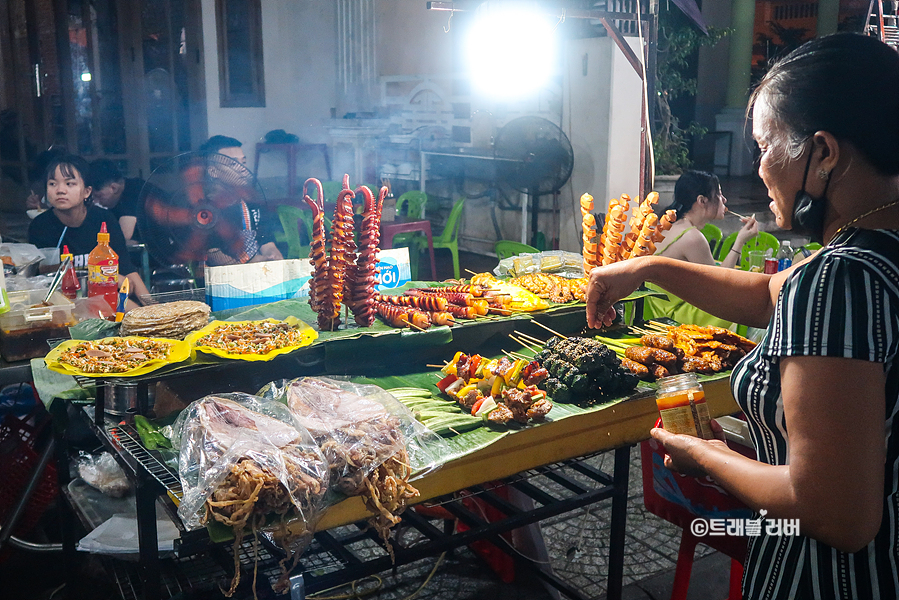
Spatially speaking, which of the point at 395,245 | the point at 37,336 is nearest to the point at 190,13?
the point at 395,245

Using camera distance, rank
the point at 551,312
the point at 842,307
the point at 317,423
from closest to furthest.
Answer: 1. the point at 842,307
2. the point at 317,423
3. the point at 551,312

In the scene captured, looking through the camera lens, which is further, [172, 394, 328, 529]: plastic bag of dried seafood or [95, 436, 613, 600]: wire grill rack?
[95, 436, 613, 600]: wire grill rack

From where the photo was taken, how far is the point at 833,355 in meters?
1.19

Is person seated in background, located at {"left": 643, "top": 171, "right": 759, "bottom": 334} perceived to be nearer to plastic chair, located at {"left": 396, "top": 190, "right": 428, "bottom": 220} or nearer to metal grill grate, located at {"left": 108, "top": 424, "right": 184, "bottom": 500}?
metal grill grate, located at {"left": 108, "top": 424, "right": 184, "bottom": 500}

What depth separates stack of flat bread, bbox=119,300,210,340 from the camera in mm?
2496

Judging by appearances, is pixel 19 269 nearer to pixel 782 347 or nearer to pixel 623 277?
pixel 623 277

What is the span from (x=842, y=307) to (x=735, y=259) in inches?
161

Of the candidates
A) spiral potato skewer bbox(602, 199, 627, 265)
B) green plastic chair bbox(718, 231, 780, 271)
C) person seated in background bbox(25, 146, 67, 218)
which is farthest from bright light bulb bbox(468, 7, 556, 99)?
person seated in background bbox(25, 146, 67, 218)

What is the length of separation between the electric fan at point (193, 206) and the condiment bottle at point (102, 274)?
677mm

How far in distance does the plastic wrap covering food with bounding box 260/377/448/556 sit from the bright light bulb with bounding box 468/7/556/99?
2.17 m

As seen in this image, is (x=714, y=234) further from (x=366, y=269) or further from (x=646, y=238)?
(x=366, y=269)

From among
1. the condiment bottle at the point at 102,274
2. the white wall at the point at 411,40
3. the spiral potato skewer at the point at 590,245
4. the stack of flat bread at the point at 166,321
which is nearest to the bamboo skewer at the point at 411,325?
the stack of flat bread at the point at 166,321

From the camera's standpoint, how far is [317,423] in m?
2.03

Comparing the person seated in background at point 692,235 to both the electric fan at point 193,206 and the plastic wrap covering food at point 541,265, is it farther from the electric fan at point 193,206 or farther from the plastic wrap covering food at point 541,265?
the electric fan at point 193,206
